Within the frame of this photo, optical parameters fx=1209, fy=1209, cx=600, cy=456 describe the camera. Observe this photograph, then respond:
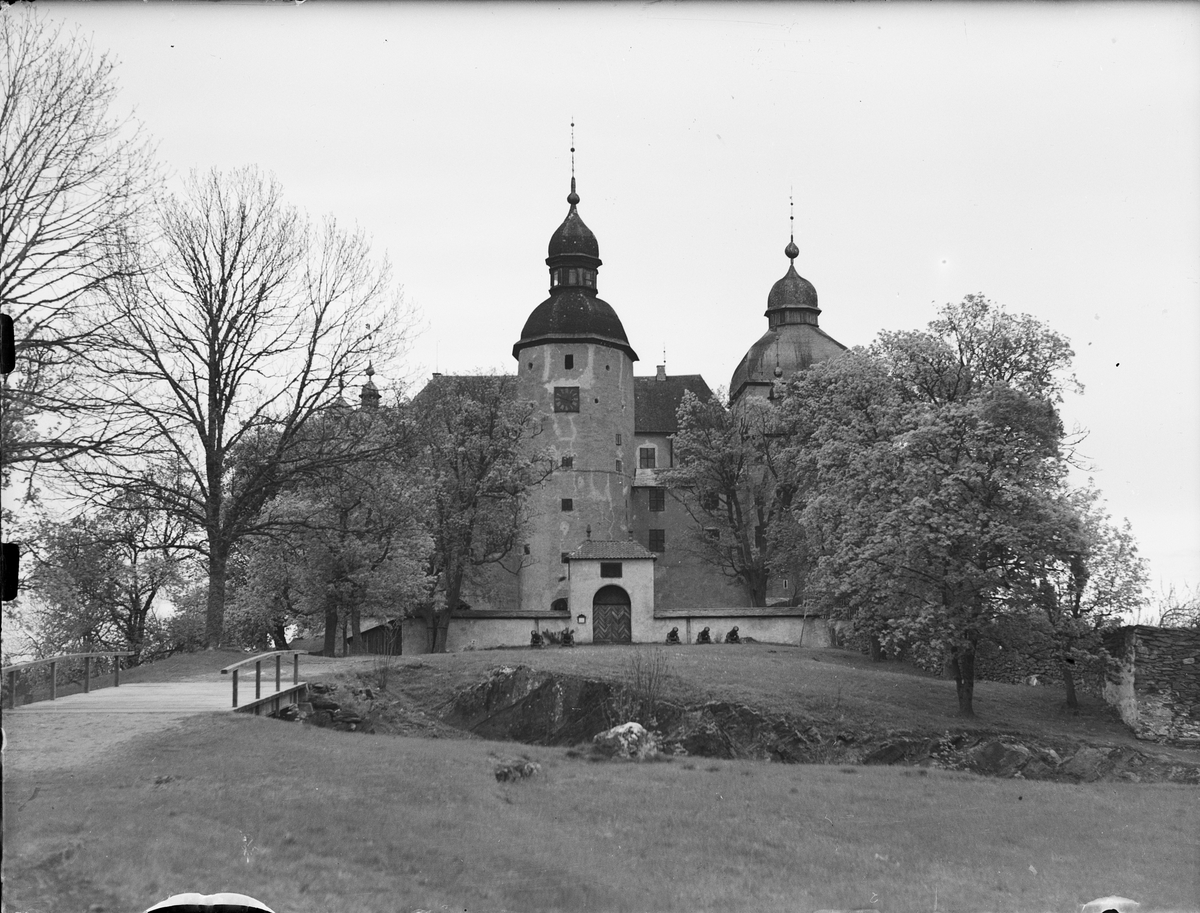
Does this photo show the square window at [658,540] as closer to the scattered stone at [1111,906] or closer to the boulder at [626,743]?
the boulder at [626,743]

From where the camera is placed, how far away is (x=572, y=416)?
56719 mm

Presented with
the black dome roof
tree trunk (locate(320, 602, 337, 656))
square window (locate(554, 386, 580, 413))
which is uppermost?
the black dome roof

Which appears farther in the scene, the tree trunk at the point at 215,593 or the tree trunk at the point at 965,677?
the tree trunk at the point at 215,593

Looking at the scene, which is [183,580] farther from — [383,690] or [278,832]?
[278,832]

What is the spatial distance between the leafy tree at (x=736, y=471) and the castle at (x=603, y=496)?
255 cm

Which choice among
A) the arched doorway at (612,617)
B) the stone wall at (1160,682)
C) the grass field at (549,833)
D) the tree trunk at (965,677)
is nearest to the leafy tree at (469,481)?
the arched doorway at (612,617)

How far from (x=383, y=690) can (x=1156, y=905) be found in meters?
16.9

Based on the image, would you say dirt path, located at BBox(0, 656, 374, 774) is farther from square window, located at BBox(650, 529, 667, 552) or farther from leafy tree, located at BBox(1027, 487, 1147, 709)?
square window, located at BBox(650, 529, 667, 552)

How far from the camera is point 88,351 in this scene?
1995 cm

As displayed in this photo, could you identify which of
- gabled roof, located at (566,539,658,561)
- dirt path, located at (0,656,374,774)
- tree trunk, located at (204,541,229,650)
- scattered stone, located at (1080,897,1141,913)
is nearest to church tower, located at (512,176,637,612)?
gabled roof, located at (566,539,658,561)

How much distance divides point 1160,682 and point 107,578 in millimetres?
28237

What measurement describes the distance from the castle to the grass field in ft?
84.5

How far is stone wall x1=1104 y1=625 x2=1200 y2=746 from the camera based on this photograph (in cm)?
2716

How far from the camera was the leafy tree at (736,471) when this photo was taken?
53.8 metres
